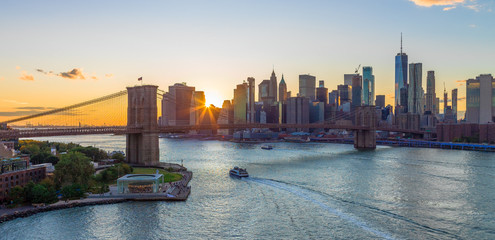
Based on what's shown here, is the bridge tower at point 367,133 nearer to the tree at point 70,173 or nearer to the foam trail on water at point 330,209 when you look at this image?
the foam trail on water at point 330,209

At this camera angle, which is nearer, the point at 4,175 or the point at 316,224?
the point at 316,224

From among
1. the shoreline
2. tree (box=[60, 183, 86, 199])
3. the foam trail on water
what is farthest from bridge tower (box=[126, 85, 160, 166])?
tree (box=[60, 183, 86, 199])

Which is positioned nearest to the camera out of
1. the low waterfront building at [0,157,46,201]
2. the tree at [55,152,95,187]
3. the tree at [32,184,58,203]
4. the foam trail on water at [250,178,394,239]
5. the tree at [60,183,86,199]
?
the foam trail on water at [250,178,394,239]

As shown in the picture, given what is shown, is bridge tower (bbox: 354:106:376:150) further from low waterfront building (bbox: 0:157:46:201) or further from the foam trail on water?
low waterfront building (bbox: 0:157:46:201)

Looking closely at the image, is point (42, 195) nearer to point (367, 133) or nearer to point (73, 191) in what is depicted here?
point (73, 191)

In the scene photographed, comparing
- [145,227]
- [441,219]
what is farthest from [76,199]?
[441,219]

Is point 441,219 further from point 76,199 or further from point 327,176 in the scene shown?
point 76,199

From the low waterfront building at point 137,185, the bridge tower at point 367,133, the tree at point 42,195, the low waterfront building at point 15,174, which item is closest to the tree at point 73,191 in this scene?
the tree at point 42,195
